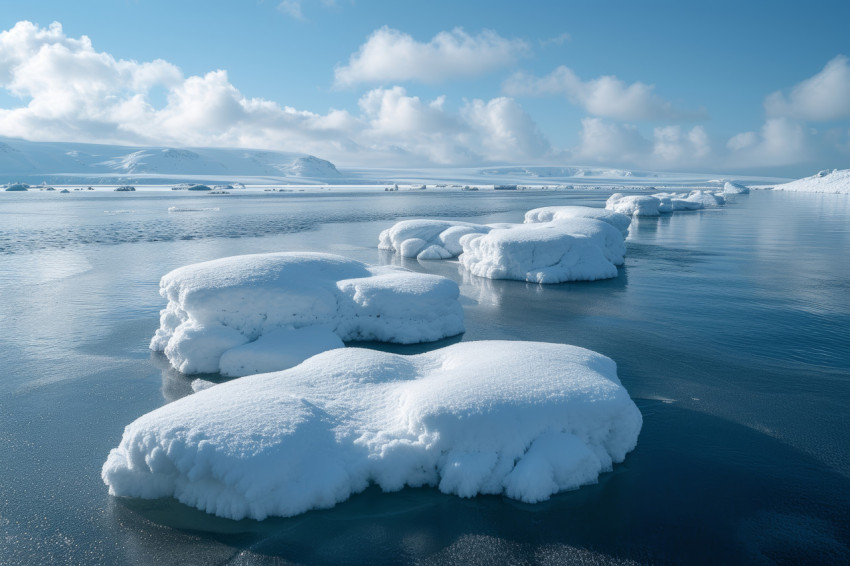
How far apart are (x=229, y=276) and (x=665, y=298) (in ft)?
40.6

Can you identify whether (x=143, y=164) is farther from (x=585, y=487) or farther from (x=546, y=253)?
(x=585, y=487)

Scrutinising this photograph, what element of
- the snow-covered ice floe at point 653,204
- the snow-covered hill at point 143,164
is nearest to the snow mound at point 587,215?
the snow-covered ice floe at point 653,204

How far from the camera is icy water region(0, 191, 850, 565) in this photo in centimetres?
529

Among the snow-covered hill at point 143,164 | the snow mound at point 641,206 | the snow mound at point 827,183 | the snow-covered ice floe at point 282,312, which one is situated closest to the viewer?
the snow-covered ice floe at point 282,312

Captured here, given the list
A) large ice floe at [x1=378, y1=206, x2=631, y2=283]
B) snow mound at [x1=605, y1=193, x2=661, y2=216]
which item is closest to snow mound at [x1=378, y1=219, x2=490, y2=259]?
large ice floe at [x1=378, y1=206, x2=631, y2=283]

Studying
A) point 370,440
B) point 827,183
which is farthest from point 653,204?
point 827,183

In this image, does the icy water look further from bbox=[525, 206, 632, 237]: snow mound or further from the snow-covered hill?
the snow-covered hill

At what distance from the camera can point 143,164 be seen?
156m

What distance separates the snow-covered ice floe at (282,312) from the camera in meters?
9.90

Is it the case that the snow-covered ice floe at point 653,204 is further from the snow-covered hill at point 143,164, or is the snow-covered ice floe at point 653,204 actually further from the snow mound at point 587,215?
the snow-covered hill at point 143,164

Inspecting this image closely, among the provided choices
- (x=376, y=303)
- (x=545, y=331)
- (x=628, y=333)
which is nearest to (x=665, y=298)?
(x=628, y=333)

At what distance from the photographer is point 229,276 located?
35.7 ft

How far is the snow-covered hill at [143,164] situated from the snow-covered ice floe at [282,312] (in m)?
134

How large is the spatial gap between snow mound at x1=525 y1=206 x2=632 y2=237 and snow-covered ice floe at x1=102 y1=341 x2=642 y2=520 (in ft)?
66.1
